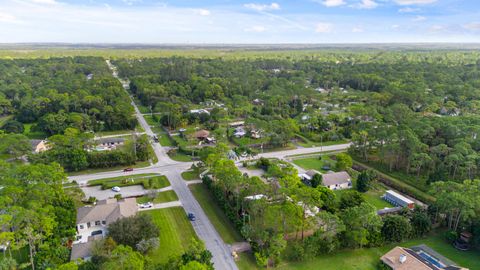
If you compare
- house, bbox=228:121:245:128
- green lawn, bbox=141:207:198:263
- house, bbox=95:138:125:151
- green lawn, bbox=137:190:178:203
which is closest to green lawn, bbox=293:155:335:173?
green lawn, bbox=137:190:178:203

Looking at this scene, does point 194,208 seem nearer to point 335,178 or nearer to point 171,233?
point 171,233

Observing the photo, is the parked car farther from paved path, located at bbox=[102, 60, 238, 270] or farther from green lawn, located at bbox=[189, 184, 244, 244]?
green lawn, located at bbox=[189, 184, 244, 244]

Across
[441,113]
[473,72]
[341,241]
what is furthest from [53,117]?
[473,72]

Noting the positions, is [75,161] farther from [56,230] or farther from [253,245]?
[253,245]

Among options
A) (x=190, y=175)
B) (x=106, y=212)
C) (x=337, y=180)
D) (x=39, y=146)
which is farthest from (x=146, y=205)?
(x=39, y=146)

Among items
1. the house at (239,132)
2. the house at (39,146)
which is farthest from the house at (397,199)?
the house at (39,146)

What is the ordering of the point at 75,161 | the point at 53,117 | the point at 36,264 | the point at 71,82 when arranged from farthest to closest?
the point at 71,82
the point at 53,117
the point at 75,161
the point at 36,264
